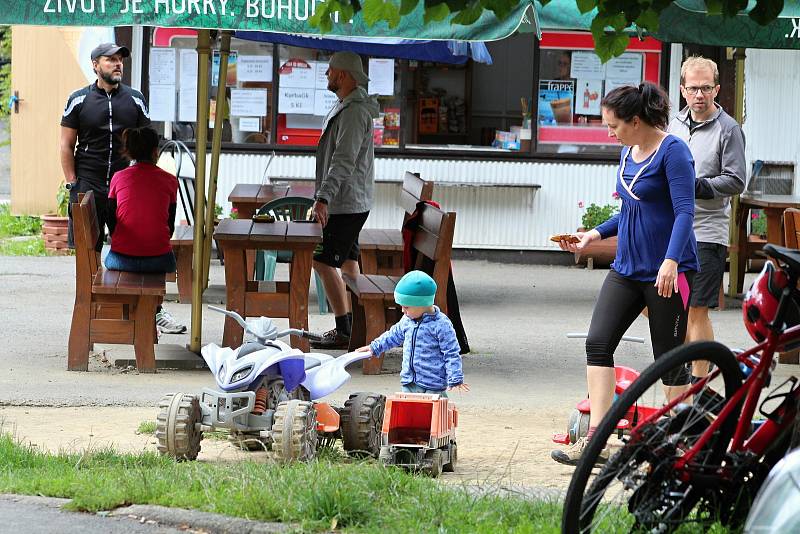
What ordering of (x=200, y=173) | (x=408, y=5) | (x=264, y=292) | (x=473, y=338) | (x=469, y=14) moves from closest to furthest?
(x=408, y=5) → (x=469, y=14) → (x=200, y=173) → (x=264, y=292) → (x=473, y=338)

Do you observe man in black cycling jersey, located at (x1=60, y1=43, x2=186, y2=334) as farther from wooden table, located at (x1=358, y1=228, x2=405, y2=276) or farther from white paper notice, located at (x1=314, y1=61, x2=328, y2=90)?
white paper notice, located at (x1=314, y1=61, x2=328, y2=90)

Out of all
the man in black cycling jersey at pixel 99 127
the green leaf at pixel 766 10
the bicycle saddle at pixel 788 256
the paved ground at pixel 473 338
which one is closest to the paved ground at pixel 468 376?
the paved ground at pixel 473 338

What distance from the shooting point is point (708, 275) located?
23.6 feet

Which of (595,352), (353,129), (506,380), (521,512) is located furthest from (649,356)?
(521,512)

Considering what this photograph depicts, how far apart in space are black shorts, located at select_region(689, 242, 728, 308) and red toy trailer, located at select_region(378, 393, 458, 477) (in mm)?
1972

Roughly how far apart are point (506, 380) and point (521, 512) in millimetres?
3640

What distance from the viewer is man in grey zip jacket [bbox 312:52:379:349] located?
895cm

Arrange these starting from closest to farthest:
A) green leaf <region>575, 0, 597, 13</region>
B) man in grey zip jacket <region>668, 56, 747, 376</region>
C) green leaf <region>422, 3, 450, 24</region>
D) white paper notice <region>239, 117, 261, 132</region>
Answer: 1. green leaf <region>422, 3, 450, 24</region>
2. green leaf <region>575, 0, 597, 13</region>
3. man in grey zip jacket <region>668, 56, 747, 376</region>
4. white paper notice <region>239, 117, 261, 132</region>

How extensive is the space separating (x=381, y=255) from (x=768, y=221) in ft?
11.0

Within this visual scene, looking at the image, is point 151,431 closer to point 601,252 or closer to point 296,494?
point 296,494

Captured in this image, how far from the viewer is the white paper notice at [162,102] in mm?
14008

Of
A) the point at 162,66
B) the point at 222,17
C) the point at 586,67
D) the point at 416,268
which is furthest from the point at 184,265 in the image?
the point at 586,67

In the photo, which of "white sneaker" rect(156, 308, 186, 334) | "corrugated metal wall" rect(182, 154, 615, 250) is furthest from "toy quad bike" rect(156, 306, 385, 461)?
"corrugated metal wall" rect(182, 154, 615, 250)

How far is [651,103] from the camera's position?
18.6 feet
